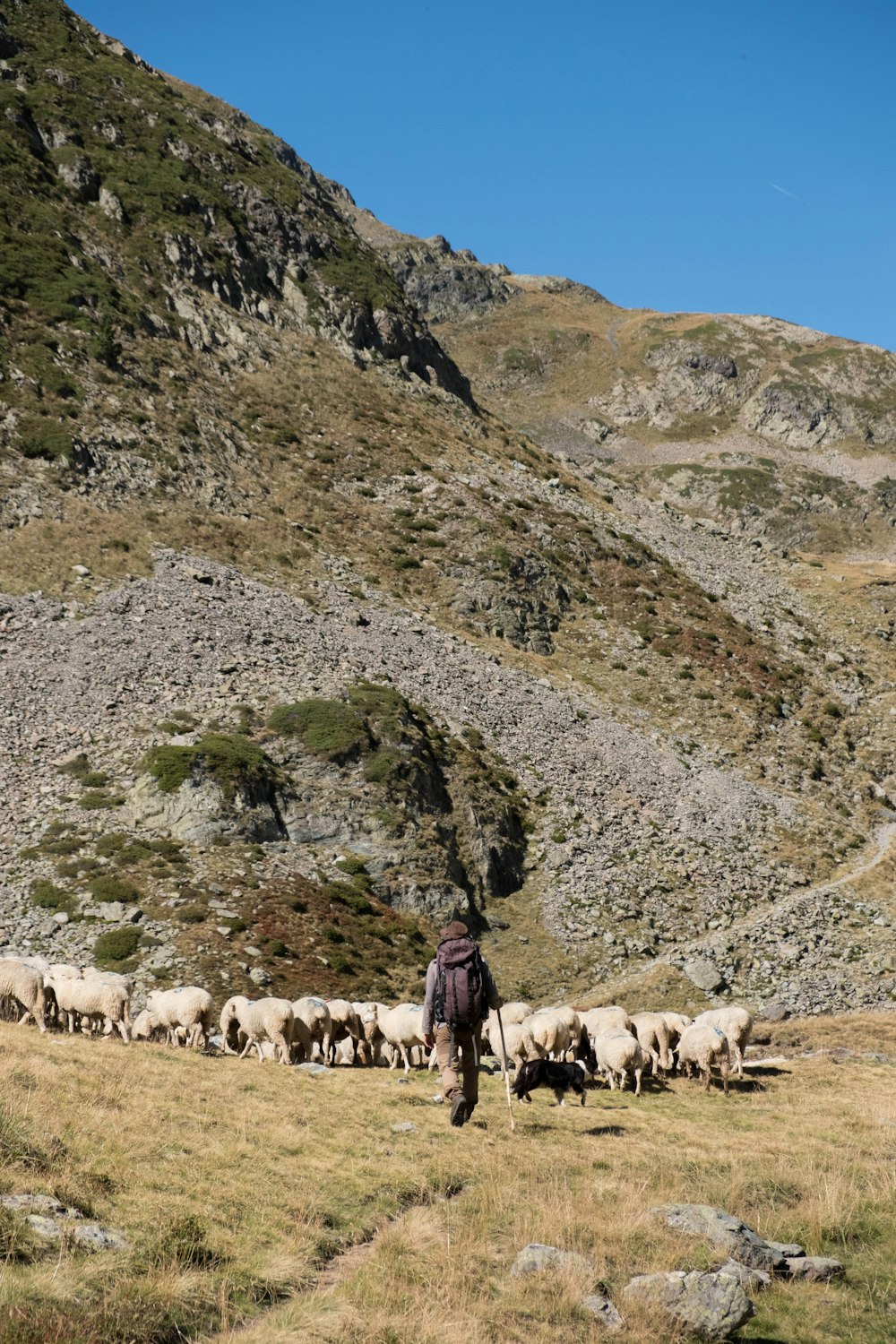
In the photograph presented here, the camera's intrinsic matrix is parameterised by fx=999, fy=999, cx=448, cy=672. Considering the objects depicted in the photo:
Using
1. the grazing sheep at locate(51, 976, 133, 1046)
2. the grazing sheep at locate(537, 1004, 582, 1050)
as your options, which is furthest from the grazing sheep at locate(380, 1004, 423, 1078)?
the grazing sheep at locate(51, 976, 133, 1046)

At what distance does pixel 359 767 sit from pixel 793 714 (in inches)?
1456

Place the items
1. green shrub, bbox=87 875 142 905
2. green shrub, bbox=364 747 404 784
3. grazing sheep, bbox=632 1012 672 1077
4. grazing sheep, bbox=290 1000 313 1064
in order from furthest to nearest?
green shrub, bbox=364 747 404 784 → green shrub, bbox=87 875 142 905 → grazing sheep, bbox=632 1012 672 1077 → grazing sheep, bbox=290 1000 313 1064

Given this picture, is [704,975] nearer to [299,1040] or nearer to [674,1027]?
[674,1027]

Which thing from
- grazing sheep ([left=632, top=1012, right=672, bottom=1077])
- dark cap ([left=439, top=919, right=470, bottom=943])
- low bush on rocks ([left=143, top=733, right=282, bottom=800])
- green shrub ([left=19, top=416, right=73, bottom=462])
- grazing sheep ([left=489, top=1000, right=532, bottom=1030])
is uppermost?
green shrub ([left=19, top=416, right=73, bottom=462])

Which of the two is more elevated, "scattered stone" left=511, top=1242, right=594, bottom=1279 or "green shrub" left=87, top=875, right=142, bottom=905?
"green shrub" left=87, top=875, right=142, bottom=905

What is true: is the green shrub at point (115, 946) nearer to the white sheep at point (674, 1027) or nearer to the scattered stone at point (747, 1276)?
the white sheep at point (674, 1027)

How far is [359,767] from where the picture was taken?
5119 cm

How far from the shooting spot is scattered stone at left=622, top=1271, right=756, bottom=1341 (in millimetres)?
8852

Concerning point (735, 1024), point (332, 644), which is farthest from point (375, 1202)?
point (332, 644)

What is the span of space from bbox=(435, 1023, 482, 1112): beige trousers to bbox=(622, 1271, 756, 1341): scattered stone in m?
6.22

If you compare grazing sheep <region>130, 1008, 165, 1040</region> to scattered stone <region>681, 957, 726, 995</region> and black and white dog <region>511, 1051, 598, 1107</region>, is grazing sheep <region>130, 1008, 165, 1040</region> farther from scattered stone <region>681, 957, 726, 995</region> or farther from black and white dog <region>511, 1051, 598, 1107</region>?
scattered stone <region>681, 957, 726, 995</region>

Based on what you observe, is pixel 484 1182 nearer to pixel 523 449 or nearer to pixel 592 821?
pixel 592 821

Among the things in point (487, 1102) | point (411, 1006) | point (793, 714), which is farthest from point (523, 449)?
point (487, 1102)

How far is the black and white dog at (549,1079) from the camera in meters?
20.4
